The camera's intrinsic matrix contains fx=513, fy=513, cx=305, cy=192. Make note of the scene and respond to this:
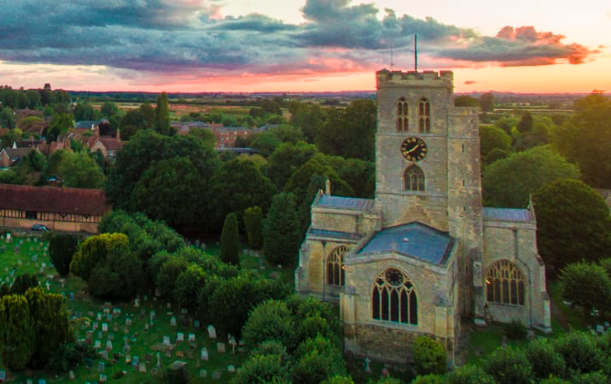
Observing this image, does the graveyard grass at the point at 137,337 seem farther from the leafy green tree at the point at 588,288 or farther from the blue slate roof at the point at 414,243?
the leafy green tree at the point at 588,288

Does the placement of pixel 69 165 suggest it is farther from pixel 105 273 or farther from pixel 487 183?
pixel 487 183

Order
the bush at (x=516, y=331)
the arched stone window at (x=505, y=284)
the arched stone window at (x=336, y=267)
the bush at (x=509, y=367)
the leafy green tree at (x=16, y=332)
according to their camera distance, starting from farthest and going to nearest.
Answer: the arched stone window at (x=336, y=267), the arched stone window at (x=505, y=284), the bush at (x=516, y=331), the leafy green tree at (x=16, y=332), the bush at (x=509, y=367)

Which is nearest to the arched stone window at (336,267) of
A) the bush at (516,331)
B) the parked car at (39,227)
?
the bush at (516,331)

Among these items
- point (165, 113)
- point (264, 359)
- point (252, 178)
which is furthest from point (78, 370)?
point (165, 113)

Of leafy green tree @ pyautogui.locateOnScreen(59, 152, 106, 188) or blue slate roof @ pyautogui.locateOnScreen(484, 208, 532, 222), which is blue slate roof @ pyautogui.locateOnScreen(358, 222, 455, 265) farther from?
leafy green tree @ pyautogui.locateOnScreen(59, 152, 106, 188)

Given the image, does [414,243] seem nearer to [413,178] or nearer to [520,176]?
[413,178]

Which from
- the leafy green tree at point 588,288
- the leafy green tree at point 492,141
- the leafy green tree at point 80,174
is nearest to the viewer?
the leafy green tree at point 588,288

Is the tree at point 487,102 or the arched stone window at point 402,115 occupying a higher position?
the tree at point 487,102
